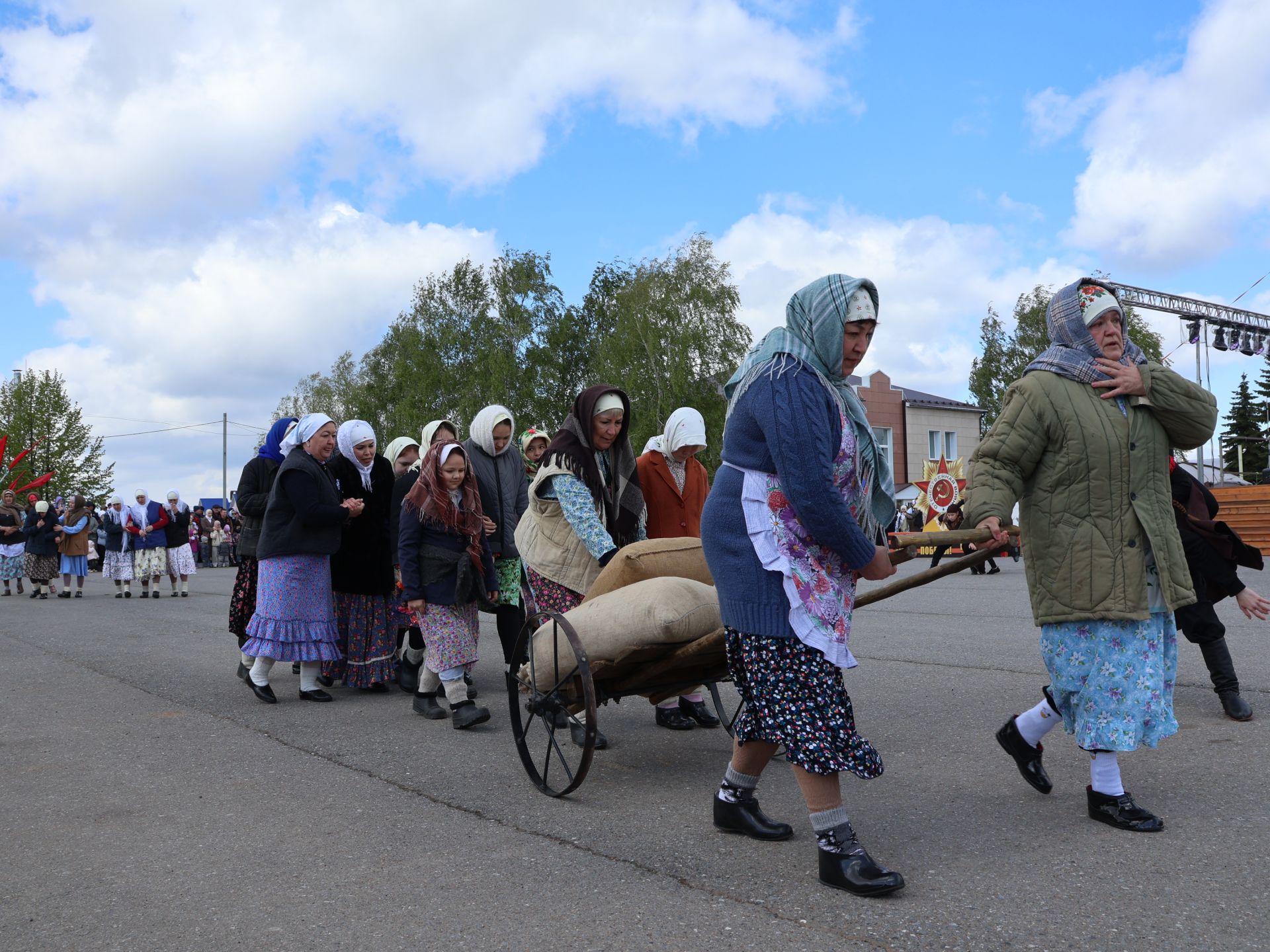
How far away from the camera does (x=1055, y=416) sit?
4102mm

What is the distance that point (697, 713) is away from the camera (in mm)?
6203

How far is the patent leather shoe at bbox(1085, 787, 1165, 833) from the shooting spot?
3912 mm

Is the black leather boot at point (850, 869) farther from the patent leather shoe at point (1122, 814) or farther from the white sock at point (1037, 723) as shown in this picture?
the white sock at point (1037, 723)

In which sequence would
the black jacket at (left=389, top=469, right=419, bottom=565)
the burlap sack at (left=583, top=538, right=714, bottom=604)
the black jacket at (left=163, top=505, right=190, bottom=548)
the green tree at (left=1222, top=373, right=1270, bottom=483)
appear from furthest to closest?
the green tree at (left=1222, top=373, right=1270, bottom=483) → the black jacket at (left=163, top=505, right=190, bottom=548) → the black jacket at (left=389, top=469, right=419, bottom=565) → the burlap sack at (left=583, top=538, right=714, bottom=604)

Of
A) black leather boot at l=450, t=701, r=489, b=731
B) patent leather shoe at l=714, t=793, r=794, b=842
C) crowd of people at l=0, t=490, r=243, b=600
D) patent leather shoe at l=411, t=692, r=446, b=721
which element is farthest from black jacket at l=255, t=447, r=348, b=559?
crowd of people at l=0, t=490, r=243, b=600

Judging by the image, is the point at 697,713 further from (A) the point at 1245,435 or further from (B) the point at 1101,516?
(A) the point at 1245,435

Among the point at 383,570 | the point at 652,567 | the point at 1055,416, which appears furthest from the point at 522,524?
the point at 1055,416

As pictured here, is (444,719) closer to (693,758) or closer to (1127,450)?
(693,758)

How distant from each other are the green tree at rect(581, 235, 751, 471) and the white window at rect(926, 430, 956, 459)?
16.7 meters

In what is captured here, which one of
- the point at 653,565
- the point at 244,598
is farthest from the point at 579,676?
the point at 244,598

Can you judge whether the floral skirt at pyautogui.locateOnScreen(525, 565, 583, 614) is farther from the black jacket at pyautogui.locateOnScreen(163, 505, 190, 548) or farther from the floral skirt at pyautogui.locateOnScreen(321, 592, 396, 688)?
the black jacket at pyautogui.locateOnScreen(163, 505, 190, 548)

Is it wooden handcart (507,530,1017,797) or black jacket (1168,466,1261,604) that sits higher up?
black jacket (1168,466,1261,604)

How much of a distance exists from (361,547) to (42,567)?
563 inches

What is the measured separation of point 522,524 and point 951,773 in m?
2.48
